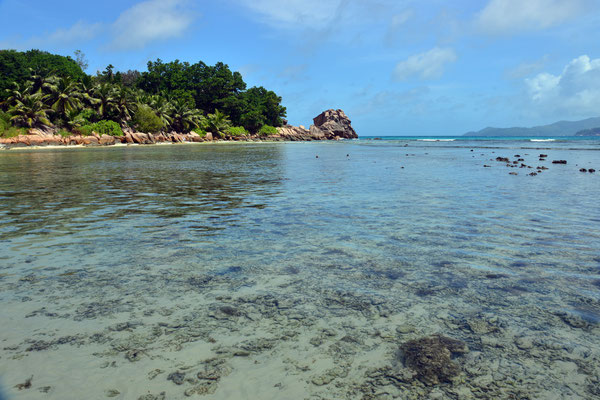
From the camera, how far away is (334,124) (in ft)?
547

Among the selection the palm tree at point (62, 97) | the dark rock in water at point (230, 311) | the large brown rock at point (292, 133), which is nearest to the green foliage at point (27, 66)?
the palm tree at point (62, 97)

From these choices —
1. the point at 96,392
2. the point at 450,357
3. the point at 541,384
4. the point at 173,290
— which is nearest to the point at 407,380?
the point at 450,357

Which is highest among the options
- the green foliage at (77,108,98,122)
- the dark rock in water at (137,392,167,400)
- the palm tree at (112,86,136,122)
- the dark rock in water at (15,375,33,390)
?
the palm tree at (112,86,136,122)

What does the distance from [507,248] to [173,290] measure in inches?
211

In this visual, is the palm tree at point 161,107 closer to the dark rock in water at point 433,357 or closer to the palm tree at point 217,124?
the palm tree at point 217,124

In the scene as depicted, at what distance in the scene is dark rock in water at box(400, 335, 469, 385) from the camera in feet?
9.76

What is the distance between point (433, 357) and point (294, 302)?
5.35 feet

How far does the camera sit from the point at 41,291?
14.8ft

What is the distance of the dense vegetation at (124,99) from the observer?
61656 mm

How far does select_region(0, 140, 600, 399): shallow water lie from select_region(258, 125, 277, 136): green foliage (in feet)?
354

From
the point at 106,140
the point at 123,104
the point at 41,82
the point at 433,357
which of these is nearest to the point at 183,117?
the point at 123,104

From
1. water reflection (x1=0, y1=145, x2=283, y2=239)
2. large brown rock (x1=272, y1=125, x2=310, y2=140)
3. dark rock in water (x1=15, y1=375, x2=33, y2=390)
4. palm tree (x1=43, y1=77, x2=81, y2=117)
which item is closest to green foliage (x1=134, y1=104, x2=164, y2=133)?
palm tree (x1=43, y1=77, x2=81, y2=117)

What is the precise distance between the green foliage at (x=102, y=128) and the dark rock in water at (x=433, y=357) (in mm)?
72431

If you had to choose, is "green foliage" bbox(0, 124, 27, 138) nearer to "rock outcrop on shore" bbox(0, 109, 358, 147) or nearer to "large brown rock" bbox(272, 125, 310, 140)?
"rock outcrop on shore" bbox(0, 109, 358, 147)
